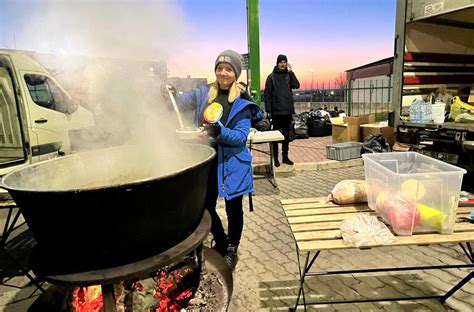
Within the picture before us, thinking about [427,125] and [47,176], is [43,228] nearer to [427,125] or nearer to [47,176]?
[47,176]

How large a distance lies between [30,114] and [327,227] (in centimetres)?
469

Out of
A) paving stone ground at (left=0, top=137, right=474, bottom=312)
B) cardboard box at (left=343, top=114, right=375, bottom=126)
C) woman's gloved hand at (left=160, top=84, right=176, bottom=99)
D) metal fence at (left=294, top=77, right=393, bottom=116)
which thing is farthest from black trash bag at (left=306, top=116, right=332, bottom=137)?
woman's gloved hand at (left=160, top=84, right=176, bottom=99)

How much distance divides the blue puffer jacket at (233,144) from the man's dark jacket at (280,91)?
335 cm

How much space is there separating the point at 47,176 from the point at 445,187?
6.88 ft

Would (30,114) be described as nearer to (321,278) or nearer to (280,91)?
(280,91)

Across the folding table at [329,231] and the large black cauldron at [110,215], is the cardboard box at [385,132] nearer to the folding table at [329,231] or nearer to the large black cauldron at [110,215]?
the folding table at [329,231]

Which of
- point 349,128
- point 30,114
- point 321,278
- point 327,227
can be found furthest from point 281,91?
point 327,227

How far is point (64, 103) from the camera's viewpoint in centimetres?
A: 513

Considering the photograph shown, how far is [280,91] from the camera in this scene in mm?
5723

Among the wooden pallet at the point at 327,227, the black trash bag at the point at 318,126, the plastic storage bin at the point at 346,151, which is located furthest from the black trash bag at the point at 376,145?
the wooden pallet at the point at 327,227

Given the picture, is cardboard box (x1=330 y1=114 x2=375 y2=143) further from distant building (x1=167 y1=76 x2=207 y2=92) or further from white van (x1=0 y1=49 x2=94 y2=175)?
white van (x1=0 y1=49 x2=94 y2=175)

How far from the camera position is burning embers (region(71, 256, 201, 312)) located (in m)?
1.60

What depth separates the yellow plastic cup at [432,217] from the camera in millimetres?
1600

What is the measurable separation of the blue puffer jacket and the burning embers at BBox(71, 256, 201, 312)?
2.25 ft
